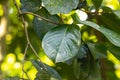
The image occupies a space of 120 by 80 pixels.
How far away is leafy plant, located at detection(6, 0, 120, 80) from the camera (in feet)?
3.22

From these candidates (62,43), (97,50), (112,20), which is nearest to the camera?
(62,43)

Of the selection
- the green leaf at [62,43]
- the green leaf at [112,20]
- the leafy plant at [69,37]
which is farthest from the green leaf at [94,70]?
the green leaf at [62,43]

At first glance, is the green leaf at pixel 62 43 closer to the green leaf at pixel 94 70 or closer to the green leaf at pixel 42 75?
the green leaf at pixel 42 75

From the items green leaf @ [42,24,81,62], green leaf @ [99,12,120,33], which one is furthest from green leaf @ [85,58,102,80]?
green leaf @ [42,24,81,62]

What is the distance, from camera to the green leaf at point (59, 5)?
100 cm

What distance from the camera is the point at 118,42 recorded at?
99cm

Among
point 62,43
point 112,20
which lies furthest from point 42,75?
point 112,20

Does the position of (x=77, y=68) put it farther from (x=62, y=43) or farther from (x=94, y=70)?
(x=62, y=43)

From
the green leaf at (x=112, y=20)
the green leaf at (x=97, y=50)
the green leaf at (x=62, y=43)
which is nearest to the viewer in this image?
the green leaf at (x=62, y=43)

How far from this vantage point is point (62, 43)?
3.24 feet

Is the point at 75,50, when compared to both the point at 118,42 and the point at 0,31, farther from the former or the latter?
the point at 0,31

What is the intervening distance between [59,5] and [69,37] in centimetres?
9

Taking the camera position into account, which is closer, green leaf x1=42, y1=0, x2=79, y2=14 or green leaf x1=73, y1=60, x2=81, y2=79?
green leaf x1=42, y1=0, x2=79, y2=14

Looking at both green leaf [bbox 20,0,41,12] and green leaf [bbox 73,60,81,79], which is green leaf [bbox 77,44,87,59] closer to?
green leaf [bbox 73,60,81,79]
